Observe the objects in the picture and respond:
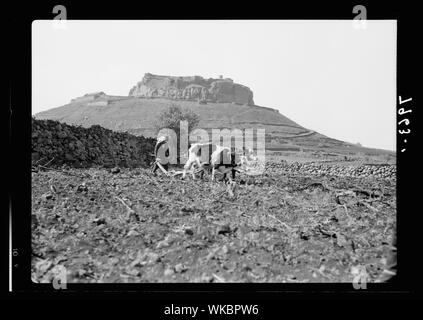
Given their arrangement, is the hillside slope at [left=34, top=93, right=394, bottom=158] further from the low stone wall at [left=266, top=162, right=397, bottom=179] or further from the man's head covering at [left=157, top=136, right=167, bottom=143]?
the man's head covering at [left=157, top=136, right=167, bottom=143]

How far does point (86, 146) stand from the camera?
22.1ft

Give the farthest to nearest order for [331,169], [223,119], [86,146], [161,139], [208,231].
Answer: [86,146]
[223,119]
[161,139]
[331,169]
[208,231]

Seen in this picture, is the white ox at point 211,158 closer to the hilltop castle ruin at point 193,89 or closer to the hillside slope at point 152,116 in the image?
the hillside slope at point 152,116

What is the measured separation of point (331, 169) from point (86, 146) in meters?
4.49

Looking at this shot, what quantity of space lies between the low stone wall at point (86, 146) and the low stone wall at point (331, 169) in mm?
2177

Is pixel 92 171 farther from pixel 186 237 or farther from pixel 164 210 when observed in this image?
pixel 186 237

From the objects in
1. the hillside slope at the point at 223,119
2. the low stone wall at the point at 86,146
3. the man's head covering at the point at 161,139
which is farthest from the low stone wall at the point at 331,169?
the low stone wall at the point at 86,146

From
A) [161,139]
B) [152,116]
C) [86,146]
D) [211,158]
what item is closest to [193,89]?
[161,139]

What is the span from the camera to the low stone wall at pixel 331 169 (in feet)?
15.3

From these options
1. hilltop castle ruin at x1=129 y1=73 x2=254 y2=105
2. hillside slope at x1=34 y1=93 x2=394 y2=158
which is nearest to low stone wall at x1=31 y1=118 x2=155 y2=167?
hillside slope at x1=34 y1=93 x2=394 y2=158

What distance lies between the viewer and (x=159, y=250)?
3818 millimetres

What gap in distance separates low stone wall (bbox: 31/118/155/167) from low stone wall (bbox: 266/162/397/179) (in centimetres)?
218

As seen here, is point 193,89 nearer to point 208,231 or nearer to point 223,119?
point 223,119

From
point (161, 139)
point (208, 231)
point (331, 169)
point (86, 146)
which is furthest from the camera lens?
point (86, 146)
